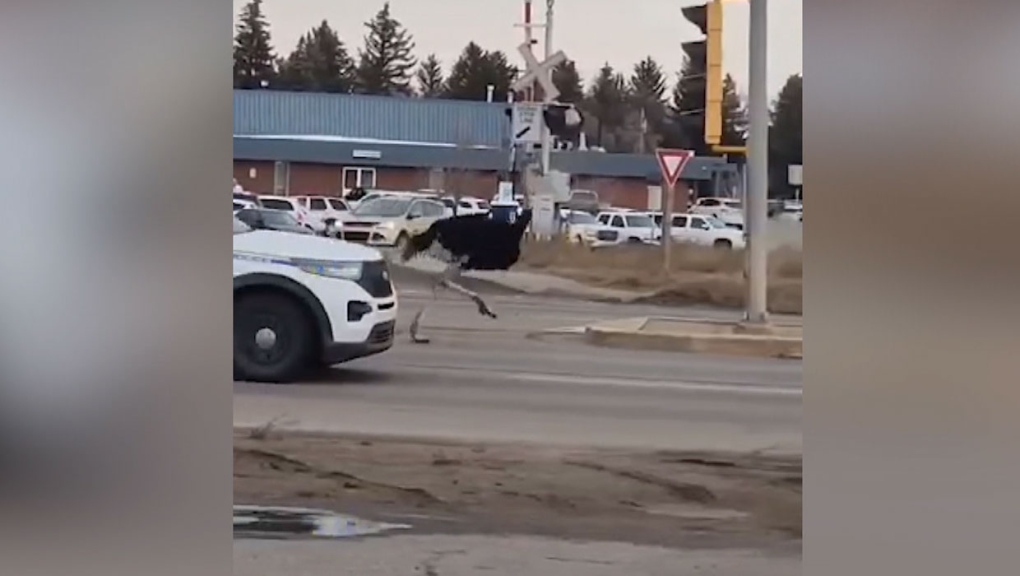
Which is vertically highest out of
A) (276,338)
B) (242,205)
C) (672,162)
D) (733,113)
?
(733,113)

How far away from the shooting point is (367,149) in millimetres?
2920

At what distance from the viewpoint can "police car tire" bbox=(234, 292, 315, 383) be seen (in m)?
2.89

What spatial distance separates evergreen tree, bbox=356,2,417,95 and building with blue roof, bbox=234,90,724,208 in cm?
5

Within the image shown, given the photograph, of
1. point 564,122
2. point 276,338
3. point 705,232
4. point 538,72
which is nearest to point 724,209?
point 705,232

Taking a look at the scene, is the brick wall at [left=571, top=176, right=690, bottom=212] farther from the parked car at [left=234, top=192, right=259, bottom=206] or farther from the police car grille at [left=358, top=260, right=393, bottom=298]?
the parked car at [left=234, top=192, right=259, bottom=206]

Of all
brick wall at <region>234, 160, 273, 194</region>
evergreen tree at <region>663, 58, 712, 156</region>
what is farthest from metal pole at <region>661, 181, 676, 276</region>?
brick wall at <region>234, 160, 273, 194</region>

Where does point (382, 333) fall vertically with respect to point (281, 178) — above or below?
below

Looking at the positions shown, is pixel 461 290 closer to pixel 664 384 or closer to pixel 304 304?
pixel 304 304

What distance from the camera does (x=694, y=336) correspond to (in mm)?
2955

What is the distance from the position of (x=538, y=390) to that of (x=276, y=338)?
2.08 feet

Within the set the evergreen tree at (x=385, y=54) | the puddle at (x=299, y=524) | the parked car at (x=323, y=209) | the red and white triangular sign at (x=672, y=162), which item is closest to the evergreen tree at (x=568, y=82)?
the red and white triangular sign at (x=672, y=162)
